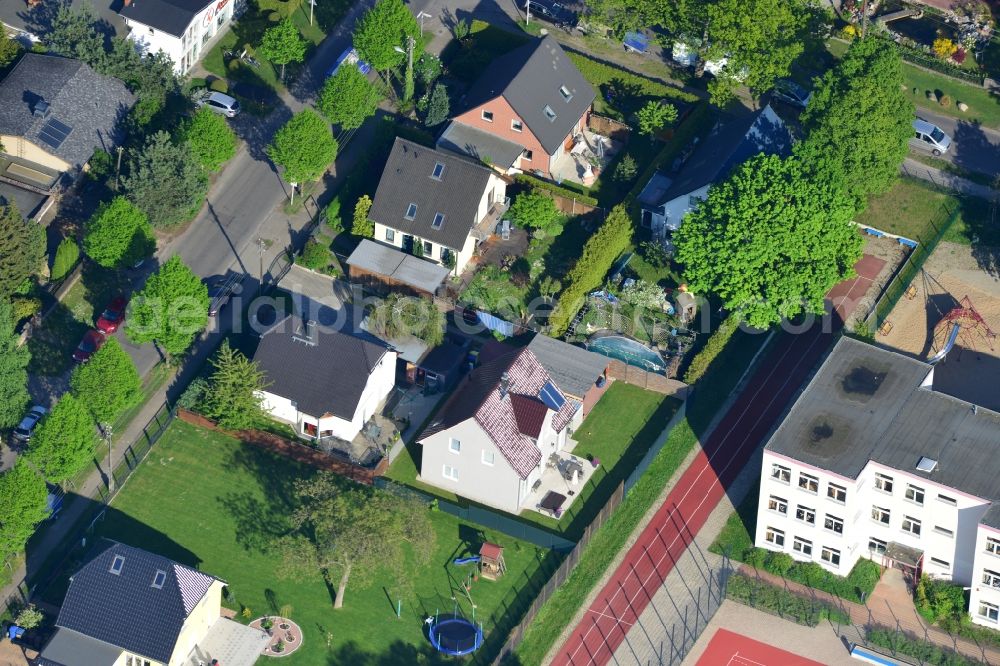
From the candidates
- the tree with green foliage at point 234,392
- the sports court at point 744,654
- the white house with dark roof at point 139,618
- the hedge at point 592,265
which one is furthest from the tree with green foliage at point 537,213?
the white house with dark roof at point 139,618

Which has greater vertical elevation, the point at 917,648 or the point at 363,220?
the point at 363,220

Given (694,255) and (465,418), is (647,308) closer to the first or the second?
(694,255)

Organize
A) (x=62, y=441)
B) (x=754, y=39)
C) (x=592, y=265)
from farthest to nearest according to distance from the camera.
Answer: (x=754, y=39) < (x=592, y=265) < (x=62, y=441)

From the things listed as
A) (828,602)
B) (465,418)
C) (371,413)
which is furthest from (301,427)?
(828,602)

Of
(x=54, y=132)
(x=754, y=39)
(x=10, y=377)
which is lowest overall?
(x=10, y=377)

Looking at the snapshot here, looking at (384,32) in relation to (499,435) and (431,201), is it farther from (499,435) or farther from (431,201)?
(499,435)

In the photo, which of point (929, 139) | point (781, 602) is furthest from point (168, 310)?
point (929, 139)
